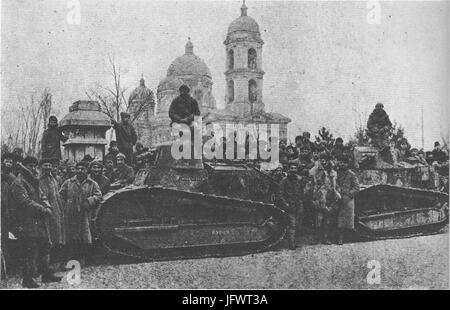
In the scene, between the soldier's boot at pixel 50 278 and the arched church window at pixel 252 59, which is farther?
the arched church window at pixel 252 59

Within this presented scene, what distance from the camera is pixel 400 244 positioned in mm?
8078

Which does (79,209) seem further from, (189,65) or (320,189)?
(320,189)

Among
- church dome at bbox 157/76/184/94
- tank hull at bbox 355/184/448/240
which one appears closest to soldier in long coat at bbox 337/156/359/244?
tank hull at bbox 355/184/448/240

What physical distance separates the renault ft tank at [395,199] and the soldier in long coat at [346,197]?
0.70 feet

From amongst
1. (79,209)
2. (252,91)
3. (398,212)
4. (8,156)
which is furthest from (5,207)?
(398,212)

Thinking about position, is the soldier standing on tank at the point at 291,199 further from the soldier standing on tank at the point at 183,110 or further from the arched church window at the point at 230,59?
the arched church window at the point at 230,59

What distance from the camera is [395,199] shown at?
8555 millimetres

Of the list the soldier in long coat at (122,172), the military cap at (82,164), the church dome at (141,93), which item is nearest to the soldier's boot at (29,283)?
the military cap at (82,164)

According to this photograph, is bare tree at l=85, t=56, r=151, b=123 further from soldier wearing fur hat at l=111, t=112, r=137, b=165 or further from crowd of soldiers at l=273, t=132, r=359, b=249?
crowd of soldiers at l=273, t=132, r=359, b=249

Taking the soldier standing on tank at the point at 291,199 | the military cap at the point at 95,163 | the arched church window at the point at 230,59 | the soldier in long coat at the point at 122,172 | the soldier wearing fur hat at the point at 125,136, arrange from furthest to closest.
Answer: the arched church window at the point at 230,59 < the soldier standing on tank at the point at 291,199 < the soldier wearing fur hat at the point at 125,136 < the soldier in long coat at the point at 122,172 < the military cap at the point at 95,163

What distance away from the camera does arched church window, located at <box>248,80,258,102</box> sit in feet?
25.9

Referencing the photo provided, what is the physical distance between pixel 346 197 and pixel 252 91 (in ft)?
7.32

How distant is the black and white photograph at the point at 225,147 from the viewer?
6742 millimetres
